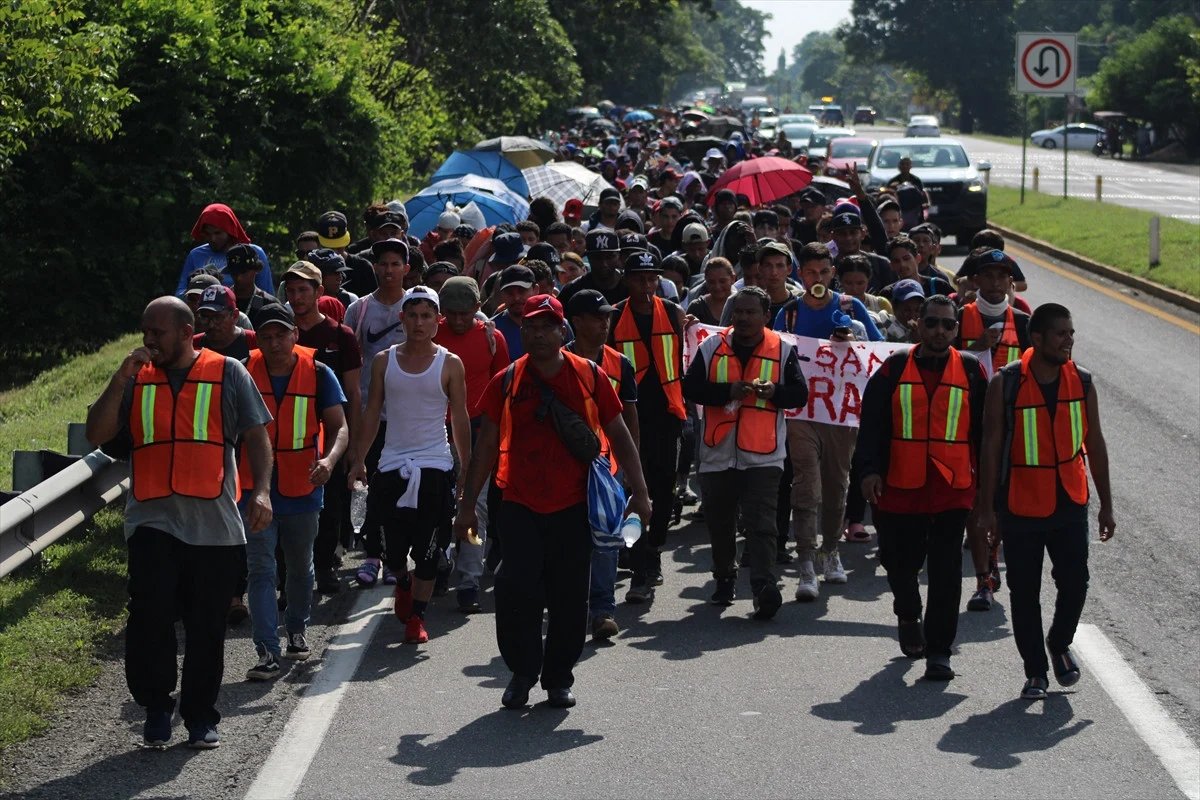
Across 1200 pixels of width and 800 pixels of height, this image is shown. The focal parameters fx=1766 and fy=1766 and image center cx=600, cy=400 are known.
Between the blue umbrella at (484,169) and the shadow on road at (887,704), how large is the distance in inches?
546

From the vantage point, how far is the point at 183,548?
702cm

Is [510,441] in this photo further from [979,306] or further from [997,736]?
[979,306]

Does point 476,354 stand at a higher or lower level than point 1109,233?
higher

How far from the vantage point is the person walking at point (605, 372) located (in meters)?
8.39

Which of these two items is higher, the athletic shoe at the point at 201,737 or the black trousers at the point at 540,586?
the black trousers at the point at 540,586

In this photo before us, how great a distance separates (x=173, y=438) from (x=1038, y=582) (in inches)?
149

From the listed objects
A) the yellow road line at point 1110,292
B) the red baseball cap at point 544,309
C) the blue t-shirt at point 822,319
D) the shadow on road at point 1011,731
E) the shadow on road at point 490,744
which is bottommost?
the yellow road line at point 1110,292

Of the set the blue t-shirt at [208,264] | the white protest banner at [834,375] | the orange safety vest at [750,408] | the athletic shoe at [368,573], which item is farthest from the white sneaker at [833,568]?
the blue t-shirt at [208,264]

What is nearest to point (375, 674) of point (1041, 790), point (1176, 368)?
point (1041, 790)

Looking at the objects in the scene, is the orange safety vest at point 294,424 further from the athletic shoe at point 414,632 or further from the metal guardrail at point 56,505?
the metal guardrail at point 56,505

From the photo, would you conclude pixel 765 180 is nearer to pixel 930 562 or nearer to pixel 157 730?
pixel 930 562

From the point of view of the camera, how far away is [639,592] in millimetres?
9633

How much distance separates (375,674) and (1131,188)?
4212 centimetres

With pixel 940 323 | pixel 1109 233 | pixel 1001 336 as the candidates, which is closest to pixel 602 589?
pixel 940 323
